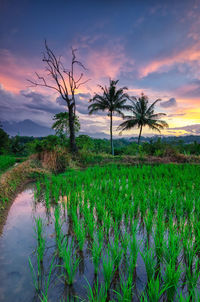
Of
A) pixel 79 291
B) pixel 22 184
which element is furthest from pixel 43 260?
pixel 22 184

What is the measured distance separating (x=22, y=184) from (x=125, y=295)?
535 cm

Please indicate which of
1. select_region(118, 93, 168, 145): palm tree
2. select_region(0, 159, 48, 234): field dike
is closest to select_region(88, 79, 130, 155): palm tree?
select_region(118, 93, 168, 145): palm tree

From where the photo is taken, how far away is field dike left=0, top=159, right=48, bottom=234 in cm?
362

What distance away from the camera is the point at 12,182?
5.13 metres

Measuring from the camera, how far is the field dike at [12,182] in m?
3.62

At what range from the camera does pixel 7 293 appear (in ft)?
4.97

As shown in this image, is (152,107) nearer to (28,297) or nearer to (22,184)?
(22,184)

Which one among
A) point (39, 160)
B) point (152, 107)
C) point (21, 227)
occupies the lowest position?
point (21, 227)

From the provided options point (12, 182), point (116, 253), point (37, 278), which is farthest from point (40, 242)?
point (12, 182)

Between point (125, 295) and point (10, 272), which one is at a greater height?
point (125, 295)

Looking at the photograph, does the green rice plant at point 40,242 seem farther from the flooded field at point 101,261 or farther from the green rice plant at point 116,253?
the green rice plant at point 116,253

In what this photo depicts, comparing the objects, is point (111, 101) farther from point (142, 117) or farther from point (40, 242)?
point (40, 242)

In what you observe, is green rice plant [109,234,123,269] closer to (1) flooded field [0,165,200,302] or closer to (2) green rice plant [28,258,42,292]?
(1) flooded field [0,165,200,302]

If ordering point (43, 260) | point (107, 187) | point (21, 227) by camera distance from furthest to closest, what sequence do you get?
point (107, 187) → point (21, 227) → point (43, 260)
